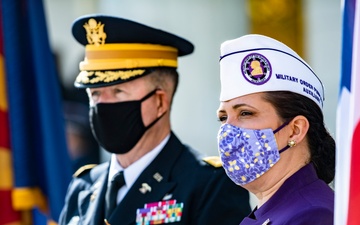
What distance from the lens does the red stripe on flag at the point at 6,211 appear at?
5.45 meters

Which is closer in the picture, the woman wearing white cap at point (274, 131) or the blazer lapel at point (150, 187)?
the woman wearing white cap at point (274, 131)

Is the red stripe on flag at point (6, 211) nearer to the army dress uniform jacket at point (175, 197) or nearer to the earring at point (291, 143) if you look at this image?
the army dress uniform jacket at point (175, 197)

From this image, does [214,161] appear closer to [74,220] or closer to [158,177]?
[158,177]

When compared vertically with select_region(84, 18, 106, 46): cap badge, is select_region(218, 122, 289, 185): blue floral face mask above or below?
below

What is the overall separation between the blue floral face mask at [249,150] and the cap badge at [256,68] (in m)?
0.19

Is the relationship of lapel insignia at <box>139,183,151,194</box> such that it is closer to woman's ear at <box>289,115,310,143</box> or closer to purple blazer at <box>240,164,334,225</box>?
purple blazer at <box>240,164,334,225</box>

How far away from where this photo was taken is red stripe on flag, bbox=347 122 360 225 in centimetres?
289

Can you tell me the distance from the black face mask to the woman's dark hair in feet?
3.56

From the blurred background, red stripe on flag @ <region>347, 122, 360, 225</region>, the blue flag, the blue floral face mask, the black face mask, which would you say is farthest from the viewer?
the blurred background

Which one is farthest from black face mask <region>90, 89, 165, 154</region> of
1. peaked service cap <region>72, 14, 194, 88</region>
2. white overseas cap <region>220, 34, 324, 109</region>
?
white overseas cap <region>220, 34, 324, 109</region>

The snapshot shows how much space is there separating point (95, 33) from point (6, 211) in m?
1.27

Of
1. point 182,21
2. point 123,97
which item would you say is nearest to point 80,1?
point 182,21

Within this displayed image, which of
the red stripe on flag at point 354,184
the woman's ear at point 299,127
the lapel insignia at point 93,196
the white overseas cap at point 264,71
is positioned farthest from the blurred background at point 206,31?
the red stripe on flag at point 354,184

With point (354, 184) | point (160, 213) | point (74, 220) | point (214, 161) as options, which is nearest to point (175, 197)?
point (160, 213)
